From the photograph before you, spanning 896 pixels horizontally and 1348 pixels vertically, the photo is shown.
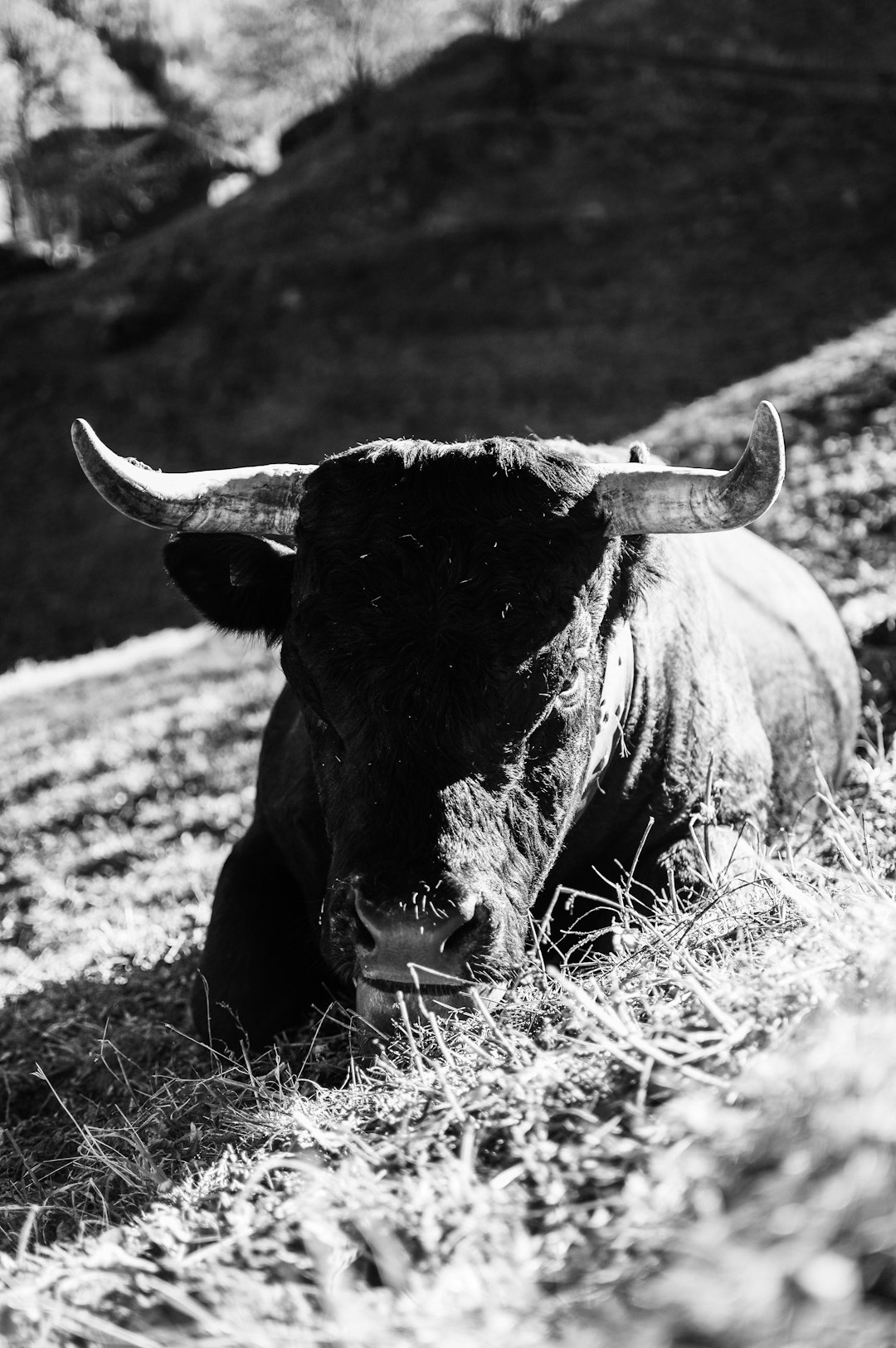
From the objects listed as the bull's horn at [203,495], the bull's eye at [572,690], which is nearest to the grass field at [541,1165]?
the bull's eye at [572,690]

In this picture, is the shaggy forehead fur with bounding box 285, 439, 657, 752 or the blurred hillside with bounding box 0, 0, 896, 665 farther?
the blurred hillside with bounding box 0, 0, 896, 665

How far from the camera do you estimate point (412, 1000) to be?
3.02 m

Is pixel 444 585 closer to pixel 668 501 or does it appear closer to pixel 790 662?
pixel 668 501

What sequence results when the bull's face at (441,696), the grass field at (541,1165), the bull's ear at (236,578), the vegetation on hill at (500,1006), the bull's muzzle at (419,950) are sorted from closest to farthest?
the grass field at (541,1165) < the vegetation on hill at (500,1006) < the bull's muzzle at (419,950) < the bull's face at (441,696) < the bull's ear at (236,578)

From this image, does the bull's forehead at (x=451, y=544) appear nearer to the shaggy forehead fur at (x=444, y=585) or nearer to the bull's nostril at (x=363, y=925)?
the shaggy forehead fur at (x=444, y=585)

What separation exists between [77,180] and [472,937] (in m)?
48.7

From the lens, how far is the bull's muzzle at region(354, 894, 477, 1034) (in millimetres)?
2916

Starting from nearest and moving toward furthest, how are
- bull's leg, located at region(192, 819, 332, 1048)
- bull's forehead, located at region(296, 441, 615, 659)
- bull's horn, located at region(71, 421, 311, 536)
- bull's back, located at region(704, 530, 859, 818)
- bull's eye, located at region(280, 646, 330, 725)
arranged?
bull's forehead, located at region(296, 441, 615, 659) → bull's eye, located at region(280, 646, 330, 725) → bull's horn, located at region(71, 421, 311, 536) → bull's leg, located at region(192, 819, 332, 1048) → bull's back, located at region(704, 530, 859, 818)

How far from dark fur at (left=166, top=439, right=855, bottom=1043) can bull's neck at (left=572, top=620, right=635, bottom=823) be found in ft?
0.29

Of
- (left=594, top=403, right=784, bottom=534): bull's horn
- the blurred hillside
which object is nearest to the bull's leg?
(left=594, top=403, right=784, bottom=534): bull's horn

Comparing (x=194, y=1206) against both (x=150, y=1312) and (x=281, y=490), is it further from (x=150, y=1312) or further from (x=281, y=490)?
(x=281, y=490)

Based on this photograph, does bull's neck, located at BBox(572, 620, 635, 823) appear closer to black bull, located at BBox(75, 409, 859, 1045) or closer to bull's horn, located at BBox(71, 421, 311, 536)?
black bull, located at BBox(75, 409, 859, 1045)

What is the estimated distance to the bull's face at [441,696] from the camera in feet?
9.96

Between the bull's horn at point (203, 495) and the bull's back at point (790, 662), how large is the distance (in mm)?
2466
